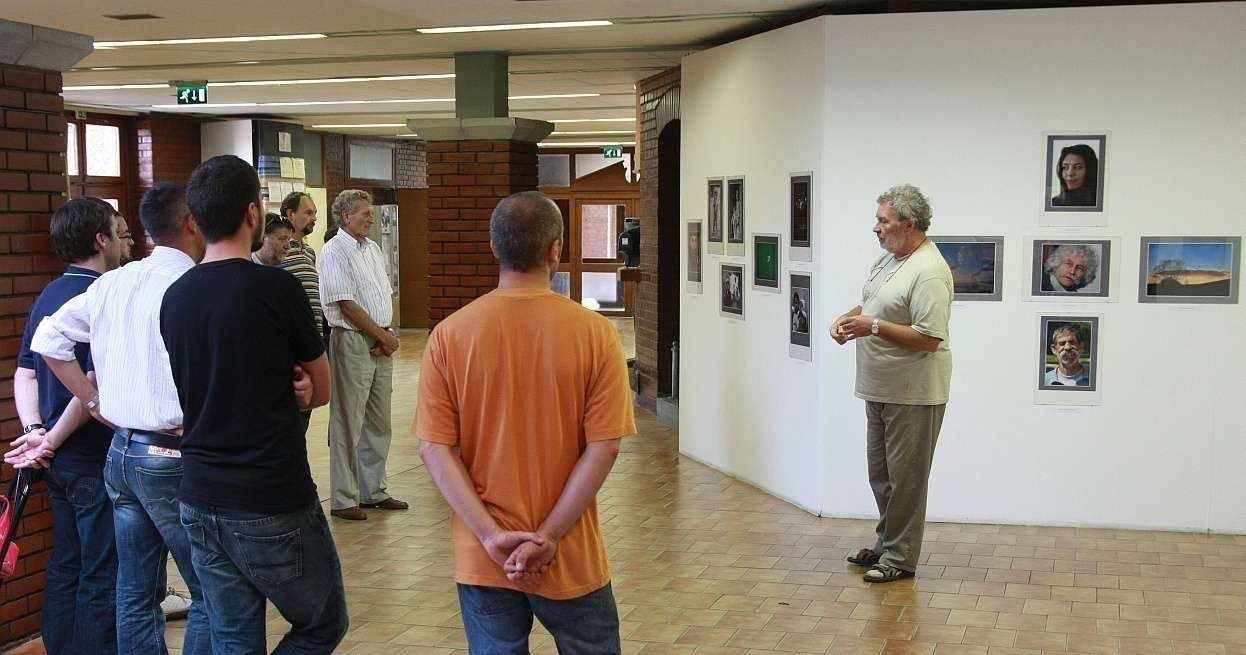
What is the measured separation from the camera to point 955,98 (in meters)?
6.49

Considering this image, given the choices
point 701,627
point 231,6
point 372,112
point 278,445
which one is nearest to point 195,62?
point 231,6

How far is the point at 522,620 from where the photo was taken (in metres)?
2.88

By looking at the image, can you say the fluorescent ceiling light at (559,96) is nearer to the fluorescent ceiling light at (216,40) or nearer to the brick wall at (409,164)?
the fluorescent ceiling light at (216,40)

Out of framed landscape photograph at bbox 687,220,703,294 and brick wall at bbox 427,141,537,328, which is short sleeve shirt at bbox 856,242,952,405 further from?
brick wall at bbox 427,141,537,328

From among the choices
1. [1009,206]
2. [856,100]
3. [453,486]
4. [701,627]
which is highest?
[856,100]

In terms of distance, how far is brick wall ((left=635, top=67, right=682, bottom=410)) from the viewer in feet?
34.2

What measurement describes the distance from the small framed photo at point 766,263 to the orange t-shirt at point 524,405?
14.9ft

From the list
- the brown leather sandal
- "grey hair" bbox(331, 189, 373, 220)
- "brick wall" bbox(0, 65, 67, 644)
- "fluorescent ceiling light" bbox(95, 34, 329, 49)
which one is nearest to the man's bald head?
"brick wall" bbox(0, 65, 67, 644)

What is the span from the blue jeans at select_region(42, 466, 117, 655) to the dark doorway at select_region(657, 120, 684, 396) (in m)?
6.79

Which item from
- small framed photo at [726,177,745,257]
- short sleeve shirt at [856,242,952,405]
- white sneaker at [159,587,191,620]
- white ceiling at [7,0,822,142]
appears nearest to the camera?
white sneaker at [159,587,191,620]

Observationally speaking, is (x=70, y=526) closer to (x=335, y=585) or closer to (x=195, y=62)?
(x=335, y=585)

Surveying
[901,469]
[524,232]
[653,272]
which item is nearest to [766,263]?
[901,469]

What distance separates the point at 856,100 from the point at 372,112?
32.8 ft

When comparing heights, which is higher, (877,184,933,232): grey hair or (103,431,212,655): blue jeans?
(877,184,933,232): grey hair
